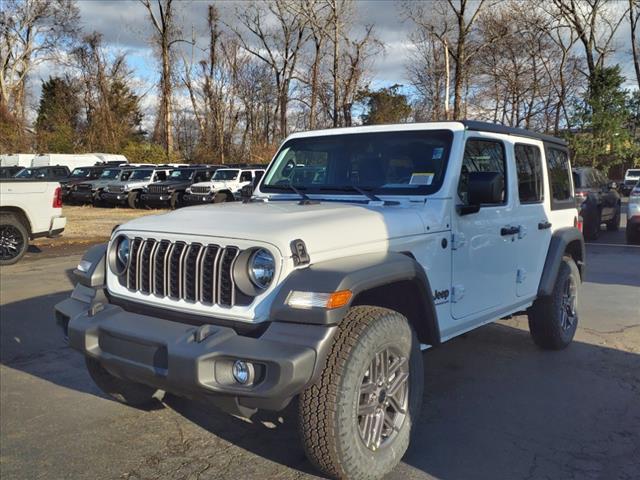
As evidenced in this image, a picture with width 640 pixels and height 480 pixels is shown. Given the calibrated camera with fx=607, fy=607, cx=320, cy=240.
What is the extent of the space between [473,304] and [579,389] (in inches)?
46.8

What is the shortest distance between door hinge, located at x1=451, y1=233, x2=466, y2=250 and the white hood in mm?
333

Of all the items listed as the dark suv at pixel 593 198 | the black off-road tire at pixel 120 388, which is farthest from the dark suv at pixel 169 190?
the black off-road tire at pixel 120 388

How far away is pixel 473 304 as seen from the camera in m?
4.16

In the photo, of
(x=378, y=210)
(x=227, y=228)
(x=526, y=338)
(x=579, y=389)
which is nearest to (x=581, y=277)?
(x=526, y=338)

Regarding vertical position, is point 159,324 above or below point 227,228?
below

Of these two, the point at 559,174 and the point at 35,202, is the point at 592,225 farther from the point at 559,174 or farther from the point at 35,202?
the point at 35,202

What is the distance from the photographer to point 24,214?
1102 centimetres

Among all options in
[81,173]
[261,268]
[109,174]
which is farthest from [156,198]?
[261,268]

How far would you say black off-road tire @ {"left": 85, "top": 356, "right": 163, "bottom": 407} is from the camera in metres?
3.79

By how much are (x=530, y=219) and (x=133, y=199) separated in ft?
70.4

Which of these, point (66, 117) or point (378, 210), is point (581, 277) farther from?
point (66, 117)

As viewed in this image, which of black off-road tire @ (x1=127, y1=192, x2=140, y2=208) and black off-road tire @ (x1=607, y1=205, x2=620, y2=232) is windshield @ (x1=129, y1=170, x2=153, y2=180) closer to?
black off-road tire @ (x1=127, y1=192, x2=140, y2=208)

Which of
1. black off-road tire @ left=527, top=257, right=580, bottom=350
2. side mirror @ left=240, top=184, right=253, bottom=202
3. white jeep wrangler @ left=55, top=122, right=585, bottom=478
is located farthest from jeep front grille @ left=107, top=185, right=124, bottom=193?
black off-road tire @ left=527, top=257, right=580, bottom=350

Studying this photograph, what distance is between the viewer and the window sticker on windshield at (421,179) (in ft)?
13.2
